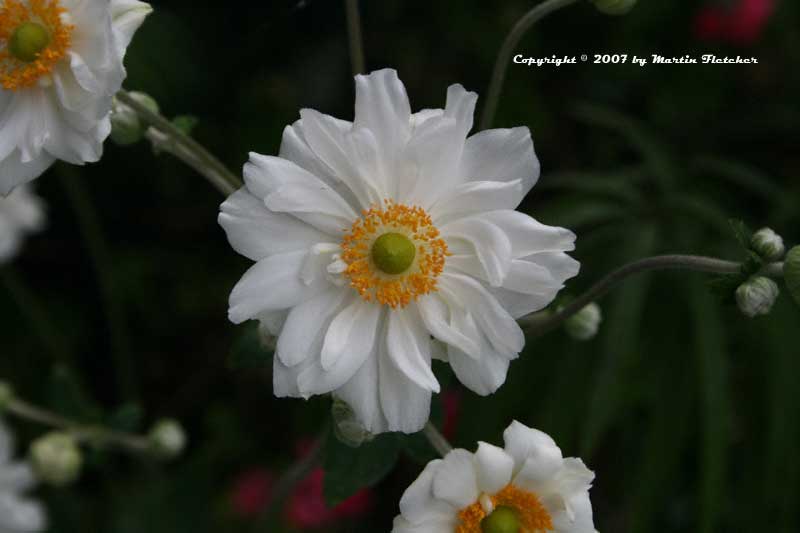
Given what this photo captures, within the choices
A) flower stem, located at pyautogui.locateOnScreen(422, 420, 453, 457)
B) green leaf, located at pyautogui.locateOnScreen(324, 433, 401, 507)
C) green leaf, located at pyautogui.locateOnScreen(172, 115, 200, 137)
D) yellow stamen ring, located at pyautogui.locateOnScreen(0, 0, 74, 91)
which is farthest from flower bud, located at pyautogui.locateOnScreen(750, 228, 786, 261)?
yellow stamen ring, located at pyautogui.locateOnScreen(0, 0, 74, 91)

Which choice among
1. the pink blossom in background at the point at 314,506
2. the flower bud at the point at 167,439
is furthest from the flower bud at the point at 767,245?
the pink blossom in background at the point at 314,506

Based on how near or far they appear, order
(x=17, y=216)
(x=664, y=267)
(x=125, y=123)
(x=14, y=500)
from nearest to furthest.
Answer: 1. (x=664, y=267)
2. (x=125, y=123)
3. (x=14, y=500)
4. (x=17, y=216)

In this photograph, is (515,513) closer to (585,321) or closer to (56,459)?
(585,321)

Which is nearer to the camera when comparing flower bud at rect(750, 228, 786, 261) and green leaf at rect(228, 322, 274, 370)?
flower bud at rect(750, 228, 786, 261)

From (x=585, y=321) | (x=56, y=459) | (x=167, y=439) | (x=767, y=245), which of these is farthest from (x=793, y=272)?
(x=56, y=459)

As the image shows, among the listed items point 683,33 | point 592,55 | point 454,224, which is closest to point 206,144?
point 592,55

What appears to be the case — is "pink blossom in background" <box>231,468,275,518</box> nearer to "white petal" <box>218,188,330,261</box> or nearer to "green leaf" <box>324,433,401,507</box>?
"green leaf" <box>324,433,401,507</box>
